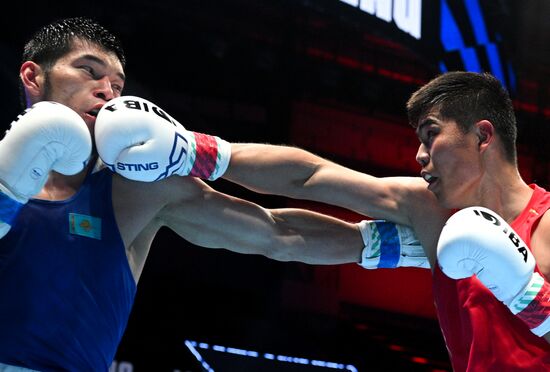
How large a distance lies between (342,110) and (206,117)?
146cm

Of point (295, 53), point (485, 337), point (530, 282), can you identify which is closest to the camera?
point (530, 282)

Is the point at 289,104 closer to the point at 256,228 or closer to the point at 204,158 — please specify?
the point at 256,228

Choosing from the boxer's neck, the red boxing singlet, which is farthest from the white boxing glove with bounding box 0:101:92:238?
the red boxing singlet

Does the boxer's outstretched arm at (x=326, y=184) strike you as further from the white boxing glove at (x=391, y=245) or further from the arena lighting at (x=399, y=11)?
the arena lighting at (x=399, y=11)

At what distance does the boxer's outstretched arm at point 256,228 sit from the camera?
2.90m

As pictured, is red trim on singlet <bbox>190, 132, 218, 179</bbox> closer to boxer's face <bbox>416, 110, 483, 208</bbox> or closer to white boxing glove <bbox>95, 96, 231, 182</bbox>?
white boxing glove <bbox>95, 96, 231, 182</bbox>

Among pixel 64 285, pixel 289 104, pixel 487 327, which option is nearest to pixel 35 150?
pixel 64 285

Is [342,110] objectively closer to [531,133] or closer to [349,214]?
[349,214]

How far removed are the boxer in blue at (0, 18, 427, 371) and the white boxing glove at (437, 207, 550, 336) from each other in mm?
566

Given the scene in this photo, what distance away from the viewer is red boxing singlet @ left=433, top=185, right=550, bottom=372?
8.20 ft

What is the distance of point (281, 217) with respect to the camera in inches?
119

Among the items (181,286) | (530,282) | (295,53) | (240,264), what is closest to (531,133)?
(295,53)

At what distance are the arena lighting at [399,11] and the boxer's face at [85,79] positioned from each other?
4.35 meters

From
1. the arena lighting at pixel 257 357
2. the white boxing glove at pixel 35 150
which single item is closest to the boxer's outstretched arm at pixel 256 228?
the white boxing glove at pixel 35 150
